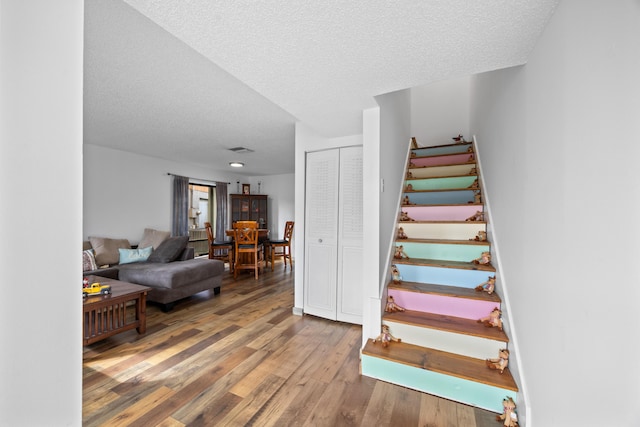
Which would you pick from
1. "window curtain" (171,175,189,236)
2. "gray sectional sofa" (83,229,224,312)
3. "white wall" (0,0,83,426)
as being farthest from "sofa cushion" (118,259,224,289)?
"white wall" (0,0,83,426)

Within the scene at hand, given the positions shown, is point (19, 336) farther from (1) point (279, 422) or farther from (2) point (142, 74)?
(2) point (142, 74)

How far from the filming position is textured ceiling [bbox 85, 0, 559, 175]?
102cm

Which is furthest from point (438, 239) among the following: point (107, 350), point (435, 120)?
point (107, 350)

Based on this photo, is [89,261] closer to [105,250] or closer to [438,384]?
[105,250]

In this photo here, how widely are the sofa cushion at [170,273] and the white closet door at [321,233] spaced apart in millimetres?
1529

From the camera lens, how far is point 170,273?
3.10 meters

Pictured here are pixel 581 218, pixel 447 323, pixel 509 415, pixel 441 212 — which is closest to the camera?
pixel 581 218

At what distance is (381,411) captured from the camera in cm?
150

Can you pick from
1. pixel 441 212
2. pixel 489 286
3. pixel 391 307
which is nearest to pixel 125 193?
pixel 391 307

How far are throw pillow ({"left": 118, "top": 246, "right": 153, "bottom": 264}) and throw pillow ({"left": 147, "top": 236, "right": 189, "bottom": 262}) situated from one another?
112 mm

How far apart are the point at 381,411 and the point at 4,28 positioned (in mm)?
2063

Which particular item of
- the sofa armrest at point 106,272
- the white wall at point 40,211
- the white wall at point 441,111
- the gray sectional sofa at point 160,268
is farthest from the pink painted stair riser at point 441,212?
the sofa armrest at point 106,272

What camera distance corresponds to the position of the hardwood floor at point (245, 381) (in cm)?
145

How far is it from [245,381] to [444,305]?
5.15 feet
